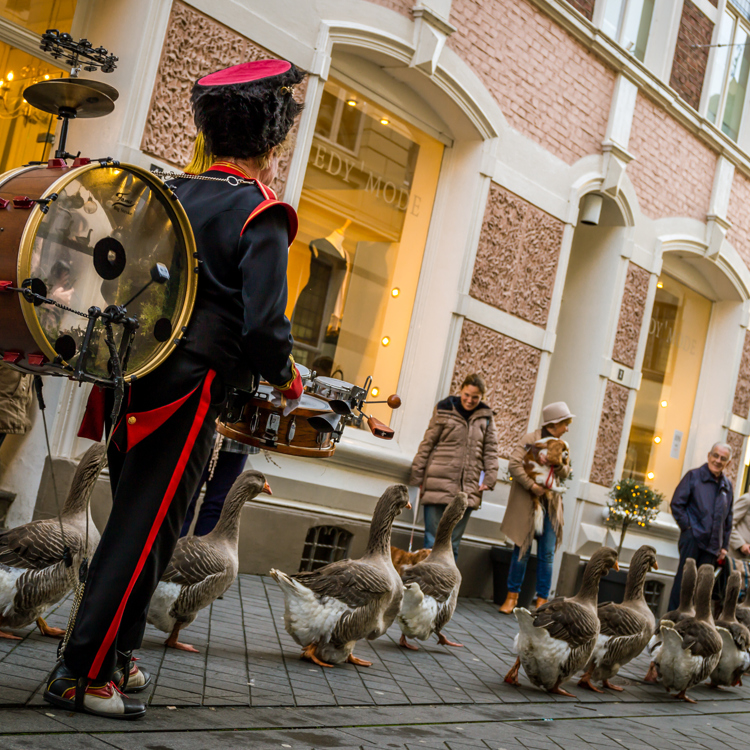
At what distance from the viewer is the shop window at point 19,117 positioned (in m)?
7.13

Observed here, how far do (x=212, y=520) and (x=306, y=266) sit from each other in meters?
3.57

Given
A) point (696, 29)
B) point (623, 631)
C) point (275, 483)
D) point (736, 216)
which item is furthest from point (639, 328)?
point (623, 631)

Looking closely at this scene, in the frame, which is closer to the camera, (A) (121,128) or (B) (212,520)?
(B) (212,520)

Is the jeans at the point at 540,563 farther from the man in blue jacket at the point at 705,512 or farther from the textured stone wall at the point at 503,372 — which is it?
the man in blue jacket at the point at 705,512

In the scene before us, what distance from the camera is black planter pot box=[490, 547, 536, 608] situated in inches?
394

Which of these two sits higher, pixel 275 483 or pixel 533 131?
pixel 533 131

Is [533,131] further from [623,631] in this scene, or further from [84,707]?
[84,707]

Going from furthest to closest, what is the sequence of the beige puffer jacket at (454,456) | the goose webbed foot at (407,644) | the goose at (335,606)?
the beige puffer jacket at (454,456) → the goose webbed foot at (407,644) → the goose at (335,606)

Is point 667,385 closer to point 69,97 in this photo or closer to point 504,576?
point 504,576

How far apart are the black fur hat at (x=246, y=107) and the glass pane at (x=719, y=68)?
1135 centimetres

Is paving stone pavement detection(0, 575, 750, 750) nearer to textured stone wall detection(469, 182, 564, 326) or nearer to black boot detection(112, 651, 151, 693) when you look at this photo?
black boot detection(112, 651, 151, 693)

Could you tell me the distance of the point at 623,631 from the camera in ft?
20.2

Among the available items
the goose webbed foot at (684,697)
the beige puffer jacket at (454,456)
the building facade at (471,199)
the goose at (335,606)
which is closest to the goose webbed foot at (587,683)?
the goose webbed foot at (684,697)

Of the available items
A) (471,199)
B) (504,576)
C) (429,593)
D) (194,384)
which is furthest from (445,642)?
(471,199)
